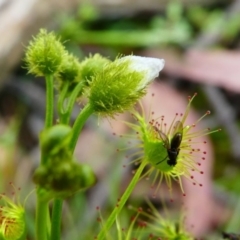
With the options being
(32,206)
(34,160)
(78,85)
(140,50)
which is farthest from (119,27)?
(78,85)

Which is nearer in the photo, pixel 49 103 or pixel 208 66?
pixel 49 103

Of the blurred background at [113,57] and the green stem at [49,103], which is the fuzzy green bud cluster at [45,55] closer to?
the green stem at [49,103]

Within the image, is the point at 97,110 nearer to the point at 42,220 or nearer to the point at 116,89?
the point at 116,89

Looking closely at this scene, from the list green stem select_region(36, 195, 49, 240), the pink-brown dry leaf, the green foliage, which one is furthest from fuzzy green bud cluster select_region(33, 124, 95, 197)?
the pink-brown dry leaf

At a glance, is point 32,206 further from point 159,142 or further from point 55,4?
point 159,142

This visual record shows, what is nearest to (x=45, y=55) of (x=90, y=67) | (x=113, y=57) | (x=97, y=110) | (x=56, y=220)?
(x=90, y=67)

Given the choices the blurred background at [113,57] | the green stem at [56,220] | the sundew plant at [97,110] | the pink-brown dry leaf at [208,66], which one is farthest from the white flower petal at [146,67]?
the pink-brown dry leaf at [208,66]
